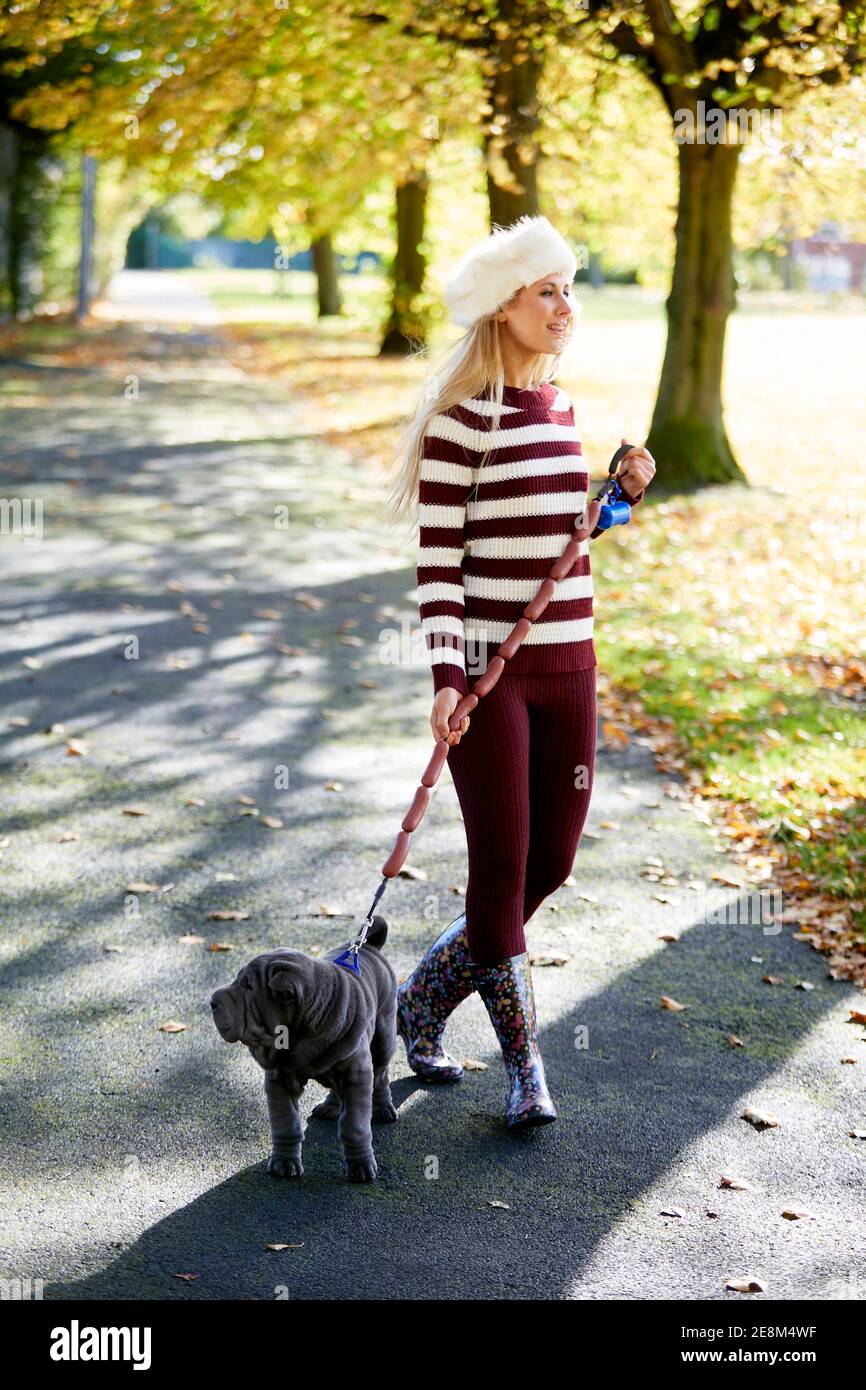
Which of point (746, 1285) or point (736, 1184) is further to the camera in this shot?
point (736, 1184)

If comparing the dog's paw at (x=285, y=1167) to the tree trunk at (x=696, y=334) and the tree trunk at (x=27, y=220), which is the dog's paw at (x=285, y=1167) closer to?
the tree trunk at (x=696, y=334)

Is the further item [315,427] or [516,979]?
[315,427]

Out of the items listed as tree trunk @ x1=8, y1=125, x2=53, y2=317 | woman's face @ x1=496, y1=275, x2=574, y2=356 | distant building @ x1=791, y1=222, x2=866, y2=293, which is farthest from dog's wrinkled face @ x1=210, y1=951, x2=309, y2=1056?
distant building @ x1=791, y1=222, x2=866, y2=293

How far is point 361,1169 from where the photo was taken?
383 centimetres

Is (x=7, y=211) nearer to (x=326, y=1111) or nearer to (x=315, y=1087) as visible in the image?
(x=315, y=1087)

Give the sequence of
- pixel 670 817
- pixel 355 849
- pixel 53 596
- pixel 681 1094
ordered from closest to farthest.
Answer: pixel 681 1094 < pixel 355 849 < pixel 670 817 < pixel 53 596

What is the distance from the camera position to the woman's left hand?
13.1 ft

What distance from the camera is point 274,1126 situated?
12.5 feet

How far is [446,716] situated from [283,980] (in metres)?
0.75

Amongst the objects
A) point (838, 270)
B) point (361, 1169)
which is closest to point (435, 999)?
point (361, 1169)

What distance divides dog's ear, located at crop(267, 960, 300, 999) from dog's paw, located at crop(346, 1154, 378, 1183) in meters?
0.57
